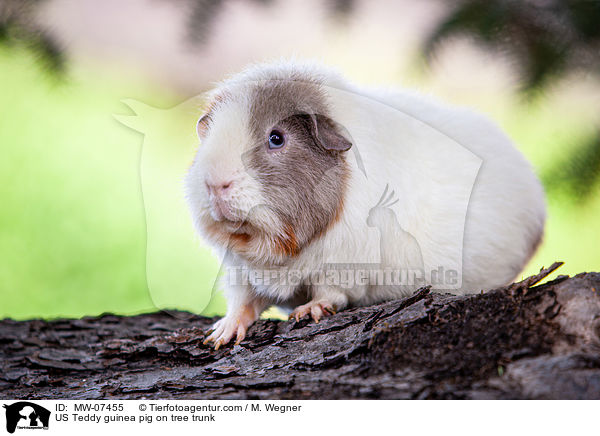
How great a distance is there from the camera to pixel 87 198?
244 centimetres

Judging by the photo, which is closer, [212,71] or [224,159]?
[224,159]

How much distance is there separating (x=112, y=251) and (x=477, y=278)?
1624mm

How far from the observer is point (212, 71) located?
5.89 feet

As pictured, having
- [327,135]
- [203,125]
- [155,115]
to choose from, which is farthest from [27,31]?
[327,135]

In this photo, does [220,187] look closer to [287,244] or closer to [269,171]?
[269,171]

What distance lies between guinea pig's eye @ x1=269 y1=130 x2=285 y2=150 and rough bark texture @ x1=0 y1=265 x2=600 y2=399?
1.49 feet

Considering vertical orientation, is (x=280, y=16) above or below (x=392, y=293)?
above

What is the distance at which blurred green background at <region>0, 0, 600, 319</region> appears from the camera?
1.63m

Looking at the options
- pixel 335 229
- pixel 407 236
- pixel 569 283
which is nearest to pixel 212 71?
pixel 335 229

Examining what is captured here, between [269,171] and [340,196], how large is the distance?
0.66 feet

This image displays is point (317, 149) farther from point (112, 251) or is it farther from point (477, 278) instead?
point (112, 251)

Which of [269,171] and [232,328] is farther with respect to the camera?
[232,328]
